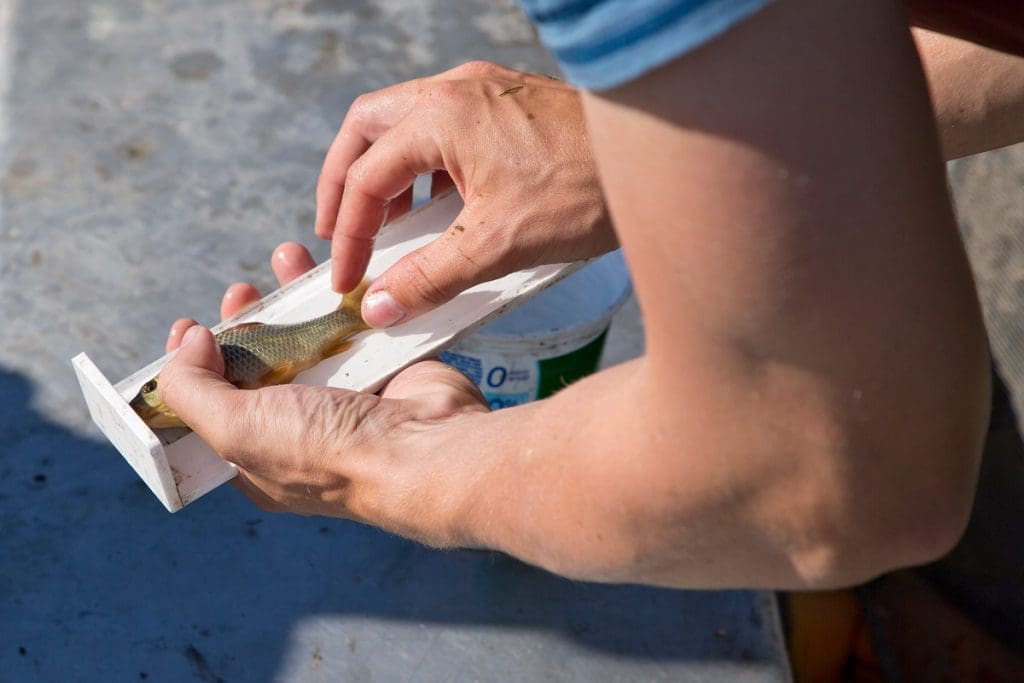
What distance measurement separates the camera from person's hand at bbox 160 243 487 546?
138cm

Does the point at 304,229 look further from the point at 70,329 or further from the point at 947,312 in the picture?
the point at 947,312

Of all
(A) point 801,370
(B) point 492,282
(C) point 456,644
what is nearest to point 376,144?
(B) point 492,282

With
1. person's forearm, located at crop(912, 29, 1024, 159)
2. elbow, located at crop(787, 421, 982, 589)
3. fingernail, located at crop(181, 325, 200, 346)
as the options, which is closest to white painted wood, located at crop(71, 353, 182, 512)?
fingernail, located at crop(181, 325, 200, 346)

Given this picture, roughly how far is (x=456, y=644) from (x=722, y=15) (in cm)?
153

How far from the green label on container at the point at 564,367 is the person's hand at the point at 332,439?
1.16ft

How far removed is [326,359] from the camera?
1.86 m

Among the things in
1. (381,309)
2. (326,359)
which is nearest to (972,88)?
(381,309)

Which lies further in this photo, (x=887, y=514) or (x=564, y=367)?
(x=564, y=367)

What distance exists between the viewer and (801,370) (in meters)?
0.77

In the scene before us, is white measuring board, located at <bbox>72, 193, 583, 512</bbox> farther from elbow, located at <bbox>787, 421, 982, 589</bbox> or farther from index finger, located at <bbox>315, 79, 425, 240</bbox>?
elbow, located at <bbox>787, 421, 982, 589</bbox>

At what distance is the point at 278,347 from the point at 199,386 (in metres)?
0.23

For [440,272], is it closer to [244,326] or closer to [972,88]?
[244,326]

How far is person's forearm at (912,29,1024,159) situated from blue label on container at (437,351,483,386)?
0.94 m

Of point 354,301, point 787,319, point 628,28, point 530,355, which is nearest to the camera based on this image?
point 628,28
